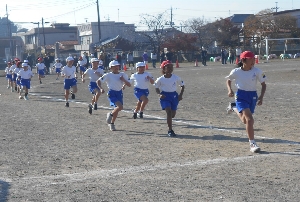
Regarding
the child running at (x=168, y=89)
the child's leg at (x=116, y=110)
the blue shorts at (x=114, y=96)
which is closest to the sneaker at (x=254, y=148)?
the child running at (x=168, y=89)

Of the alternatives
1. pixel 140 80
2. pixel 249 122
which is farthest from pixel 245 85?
pixel 140 80

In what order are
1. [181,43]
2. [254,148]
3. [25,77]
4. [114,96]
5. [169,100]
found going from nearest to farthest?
[254,148] < [169,100] < [114,96] < [25,77] < [181,43]

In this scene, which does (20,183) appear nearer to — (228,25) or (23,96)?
(23,96)

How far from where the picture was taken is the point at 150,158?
10.0 metres

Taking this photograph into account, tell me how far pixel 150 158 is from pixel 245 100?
205 centimetres

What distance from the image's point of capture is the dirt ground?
760 cm

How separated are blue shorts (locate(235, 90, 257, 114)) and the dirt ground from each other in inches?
28.9

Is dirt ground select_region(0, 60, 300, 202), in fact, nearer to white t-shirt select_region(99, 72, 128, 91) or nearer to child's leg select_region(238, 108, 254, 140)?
child's leg select_region(238, 108, 254, 140)

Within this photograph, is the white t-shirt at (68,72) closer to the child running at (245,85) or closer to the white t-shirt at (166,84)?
the white t-shirt at (166,84)

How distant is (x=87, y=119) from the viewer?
54.4ft

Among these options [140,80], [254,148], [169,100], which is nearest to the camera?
[254,148]

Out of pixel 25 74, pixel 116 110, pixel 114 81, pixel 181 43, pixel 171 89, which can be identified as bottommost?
pixel 116 110

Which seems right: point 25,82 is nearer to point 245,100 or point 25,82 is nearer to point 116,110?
point 116,110

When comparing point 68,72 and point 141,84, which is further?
point 68,72
